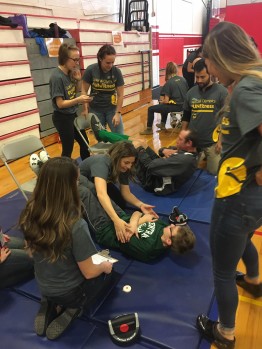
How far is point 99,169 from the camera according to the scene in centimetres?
245

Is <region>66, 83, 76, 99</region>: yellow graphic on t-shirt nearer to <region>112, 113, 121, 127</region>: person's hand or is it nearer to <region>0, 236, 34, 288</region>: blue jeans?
<region>112, 113, 121, 127</region>: person's hand

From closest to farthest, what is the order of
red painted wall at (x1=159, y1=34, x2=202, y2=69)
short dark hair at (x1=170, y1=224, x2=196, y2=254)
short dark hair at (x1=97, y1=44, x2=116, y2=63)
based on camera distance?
short dark hair at (x1=170, y1=224, x2=196, y2=254) → short dark hair at (x1=97, y1=44, x2=116, y2=63) → red painted wall at (x1=159, y1=34, x2=202, y2=69)

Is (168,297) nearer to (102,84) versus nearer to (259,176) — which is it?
(259,176)

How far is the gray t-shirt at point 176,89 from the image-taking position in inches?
220

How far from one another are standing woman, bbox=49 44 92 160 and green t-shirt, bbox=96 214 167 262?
1456 millimetres

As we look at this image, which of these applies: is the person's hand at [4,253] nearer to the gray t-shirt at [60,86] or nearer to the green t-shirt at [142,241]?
the green t-shirt at [142,241]

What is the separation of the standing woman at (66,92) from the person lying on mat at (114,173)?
865 millimetres

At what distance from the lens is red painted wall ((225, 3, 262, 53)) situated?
381 inches

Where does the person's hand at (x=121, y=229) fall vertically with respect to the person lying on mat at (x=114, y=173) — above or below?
below

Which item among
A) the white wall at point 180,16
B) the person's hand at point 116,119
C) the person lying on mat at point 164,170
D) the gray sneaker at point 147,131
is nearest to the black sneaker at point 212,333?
the person lying on mat at point 164,170

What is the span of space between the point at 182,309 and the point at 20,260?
1155 millimetres

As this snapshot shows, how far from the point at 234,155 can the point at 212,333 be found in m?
1.06

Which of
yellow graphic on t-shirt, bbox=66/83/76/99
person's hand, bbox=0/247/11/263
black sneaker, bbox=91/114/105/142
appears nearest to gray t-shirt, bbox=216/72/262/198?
person's hand, bbox=0/247/11/263

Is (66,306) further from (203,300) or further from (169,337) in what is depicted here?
(203,300)
